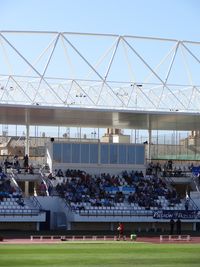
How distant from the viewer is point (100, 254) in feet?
109

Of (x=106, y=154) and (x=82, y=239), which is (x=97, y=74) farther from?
(x=82, y=239)

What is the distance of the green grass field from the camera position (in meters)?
29.5

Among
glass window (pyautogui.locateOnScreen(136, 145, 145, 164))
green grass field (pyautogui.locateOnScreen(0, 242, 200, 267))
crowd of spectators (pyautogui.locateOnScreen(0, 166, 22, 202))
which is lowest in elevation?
green grass field (pyautogui.locateOnScreen(0, 242, 200, 267))

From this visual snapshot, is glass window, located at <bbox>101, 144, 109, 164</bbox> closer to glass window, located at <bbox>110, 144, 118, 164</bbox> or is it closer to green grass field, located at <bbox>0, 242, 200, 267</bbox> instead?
glass window, located at <bbox>110, 144, 118, 164</bbox>

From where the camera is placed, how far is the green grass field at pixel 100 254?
96.8ft

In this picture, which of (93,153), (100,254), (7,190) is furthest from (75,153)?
(100,254)

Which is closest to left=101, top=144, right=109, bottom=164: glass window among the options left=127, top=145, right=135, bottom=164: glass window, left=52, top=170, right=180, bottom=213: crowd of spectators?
left=52, top=170, right=180, bottom=213: crowd of spectators

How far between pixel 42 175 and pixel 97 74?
30.8 feet

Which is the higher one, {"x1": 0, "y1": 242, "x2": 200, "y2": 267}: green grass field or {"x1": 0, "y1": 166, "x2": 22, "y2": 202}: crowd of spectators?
{"x1": 0, "y1": 166, "x2": 22, "y2": 202}: crowd of spectators

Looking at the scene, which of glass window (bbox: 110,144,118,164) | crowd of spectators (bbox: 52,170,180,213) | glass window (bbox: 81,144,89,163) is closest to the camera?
crowd of spectators (bbox: 52,170,180,213)

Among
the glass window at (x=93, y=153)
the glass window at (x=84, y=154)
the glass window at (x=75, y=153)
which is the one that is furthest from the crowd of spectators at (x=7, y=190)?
the glass window at (x=93, y=153)

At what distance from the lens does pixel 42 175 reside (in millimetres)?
60719

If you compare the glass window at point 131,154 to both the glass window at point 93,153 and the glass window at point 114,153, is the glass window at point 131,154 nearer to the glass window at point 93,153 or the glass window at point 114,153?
the glass window at point 114,153

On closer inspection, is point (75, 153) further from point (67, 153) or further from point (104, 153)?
point (104, 153)
